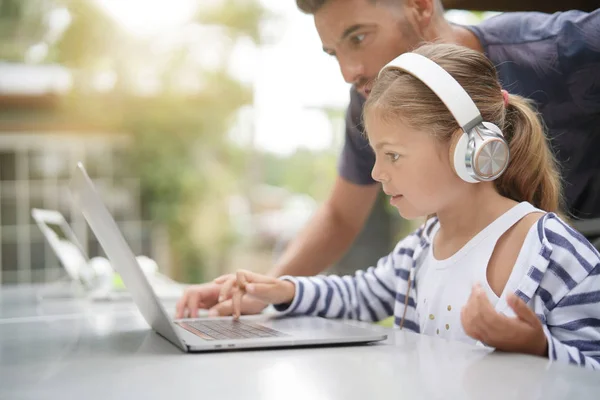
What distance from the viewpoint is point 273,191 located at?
11.3 metres

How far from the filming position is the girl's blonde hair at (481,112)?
3.79 ft

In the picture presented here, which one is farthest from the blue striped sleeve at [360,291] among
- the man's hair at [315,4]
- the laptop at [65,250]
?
the laptop at [65,250]

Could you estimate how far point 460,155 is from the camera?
108 centimetres

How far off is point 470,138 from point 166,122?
25.7 feet

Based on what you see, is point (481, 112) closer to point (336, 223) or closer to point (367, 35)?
point (367, 35)

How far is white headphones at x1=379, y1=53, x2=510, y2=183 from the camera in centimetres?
106

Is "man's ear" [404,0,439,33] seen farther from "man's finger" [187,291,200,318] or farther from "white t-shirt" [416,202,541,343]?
"man's finger" [187,291,200,318]

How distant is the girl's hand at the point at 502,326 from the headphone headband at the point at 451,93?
31 cm

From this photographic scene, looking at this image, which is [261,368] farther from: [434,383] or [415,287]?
[415,287]

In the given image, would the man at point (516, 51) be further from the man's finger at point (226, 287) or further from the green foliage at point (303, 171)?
the green foliage at point (303, 171)

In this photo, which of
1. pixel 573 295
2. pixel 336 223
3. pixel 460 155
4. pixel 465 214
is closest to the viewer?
pixel 573 295

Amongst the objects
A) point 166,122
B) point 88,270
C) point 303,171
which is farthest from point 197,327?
point 303,171

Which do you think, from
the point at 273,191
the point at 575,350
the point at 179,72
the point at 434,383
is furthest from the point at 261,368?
the point at 273,191

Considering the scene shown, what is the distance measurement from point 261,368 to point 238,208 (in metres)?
9.04
